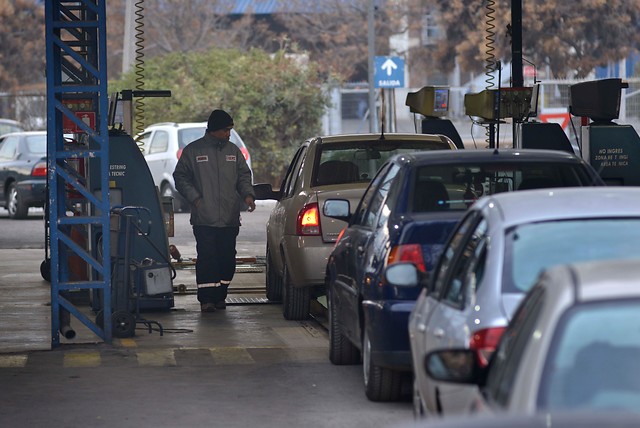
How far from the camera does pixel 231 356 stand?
1085cm

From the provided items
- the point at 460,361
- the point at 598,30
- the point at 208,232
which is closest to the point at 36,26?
the point at 598,30

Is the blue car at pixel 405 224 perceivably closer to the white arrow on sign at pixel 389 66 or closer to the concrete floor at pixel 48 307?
the concrete floor at pixel 48 307

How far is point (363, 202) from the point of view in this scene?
998 centimetres

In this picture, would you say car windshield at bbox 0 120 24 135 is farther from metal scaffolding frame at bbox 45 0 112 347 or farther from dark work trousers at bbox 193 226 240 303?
metal scaffolding frame at bbox 45 0 112 347

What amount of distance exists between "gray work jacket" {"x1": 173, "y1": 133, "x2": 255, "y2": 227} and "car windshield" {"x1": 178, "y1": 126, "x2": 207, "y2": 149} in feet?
47.7

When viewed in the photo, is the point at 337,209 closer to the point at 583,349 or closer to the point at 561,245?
the point at 561,245

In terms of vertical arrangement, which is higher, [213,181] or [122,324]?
[213,181]

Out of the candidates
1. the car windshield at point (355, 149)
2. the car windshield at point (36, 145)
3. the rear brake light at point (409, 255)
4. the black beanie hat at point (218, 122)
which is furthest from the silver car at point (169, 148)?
the rear brake light at point (409, 255)

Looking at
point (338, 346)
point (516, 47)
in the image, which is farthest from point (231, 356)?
point (516, 47)

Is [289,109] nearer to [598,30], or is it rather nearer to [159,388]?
[598,30]

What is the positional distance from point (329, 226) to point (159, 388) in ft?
9.10

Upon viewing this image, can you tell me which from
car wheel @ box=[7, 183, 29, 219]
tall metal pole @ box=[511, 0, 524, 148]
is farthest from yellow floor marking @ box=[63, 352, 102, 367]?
car wheel @ box=[7, 183, 29, 219]

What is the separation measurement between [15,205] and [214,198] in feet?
47.9

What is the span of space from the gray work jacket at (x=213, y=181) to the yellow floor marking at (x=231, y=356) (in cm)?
254
